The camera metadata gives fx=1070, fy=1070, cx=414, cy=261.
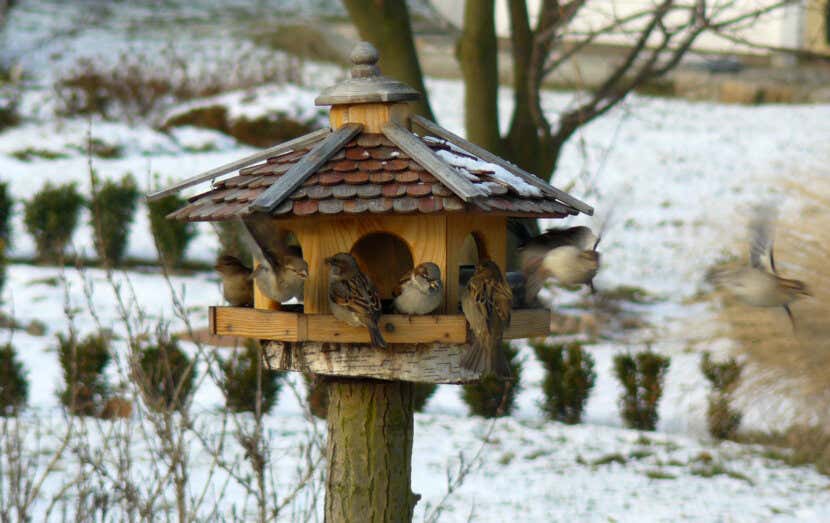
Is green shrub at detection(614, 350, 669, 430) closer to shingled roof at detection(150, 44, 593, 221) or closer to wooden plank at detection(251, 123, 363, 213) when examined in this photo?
shingled roof at detection(150, 44, 593, 221)

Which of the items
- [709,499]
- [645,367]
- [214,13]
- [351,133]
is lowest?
[709,499]

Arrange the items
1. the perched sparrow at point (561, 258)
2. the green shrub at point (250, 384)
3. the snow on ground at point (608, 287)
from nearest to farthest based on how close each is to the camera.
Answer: the perched sparrow at point (561, 258)
the snow on ground at point (608, 287)
the green shrub at point (250, 384)

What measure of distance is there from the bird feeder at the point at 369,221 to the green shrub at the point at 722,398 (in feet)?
7.56

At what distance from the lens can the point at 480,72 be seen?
26.0 feet

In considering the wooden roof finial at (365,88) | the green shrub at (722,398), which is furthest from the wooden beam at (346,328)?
the green shrub at (722,398)

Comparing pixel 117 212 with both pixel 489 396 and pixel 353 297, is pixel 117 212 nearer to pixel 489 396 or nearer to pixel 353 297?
pixel 489 396

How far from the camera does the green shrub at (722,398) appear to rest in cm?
563

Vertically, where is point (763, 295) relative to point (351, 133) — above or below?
below

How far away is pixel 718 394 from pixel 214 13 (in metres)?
21.7

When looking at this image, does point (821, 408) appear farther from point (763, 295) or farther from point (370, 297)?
point (370, 297)

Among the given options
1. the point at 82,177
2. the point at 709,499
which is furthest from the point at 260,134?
the point at 709,499

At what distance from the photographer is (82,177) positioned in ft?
40.3

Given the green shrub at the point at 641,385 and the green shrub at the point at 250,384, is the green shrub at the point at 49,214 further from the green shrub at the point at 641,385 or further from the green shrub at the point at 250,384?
the green shrub at the point at 641,385

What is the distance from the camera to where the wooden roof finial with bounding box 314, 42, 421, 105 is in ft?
11.4
